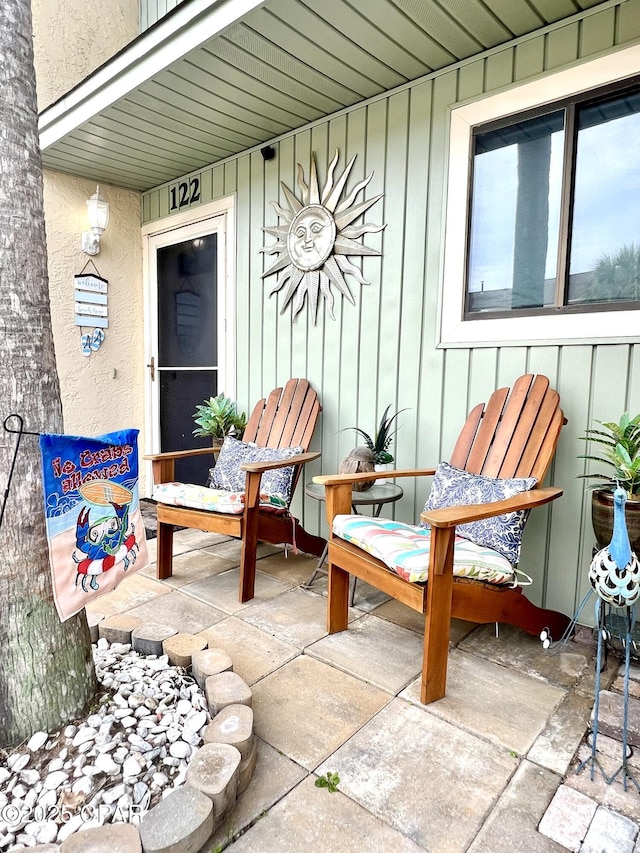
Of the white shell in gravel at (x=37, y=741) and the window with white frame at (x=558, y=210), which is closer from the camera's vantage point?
the white shell in gravel at (x=37, y=741)

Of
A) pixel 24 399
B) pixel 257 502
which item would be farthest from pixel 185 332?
pixel 24 399

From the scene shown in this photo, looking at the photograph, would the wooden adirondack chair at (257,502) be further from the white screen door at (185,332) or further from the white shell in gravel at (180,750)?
the white shell in gravel at (180,750)

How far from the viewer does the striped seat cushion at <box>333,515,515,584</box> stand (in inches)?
67.1

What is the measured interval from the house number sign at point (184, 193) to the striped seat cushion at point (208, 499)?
2326mm

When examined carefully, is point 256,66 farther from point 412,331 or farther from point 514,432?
point 514,432

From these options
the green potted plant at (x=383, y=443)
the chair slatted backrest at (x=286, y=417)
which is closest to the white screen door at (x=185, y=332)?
the chair slatted backrest at (x=286, y=417)

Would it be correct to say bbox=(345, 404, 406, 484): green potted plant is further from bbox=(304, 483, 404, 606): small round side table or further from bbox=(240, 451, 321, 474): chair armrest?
bbox=(240, 451, 321, 474): chair armrest

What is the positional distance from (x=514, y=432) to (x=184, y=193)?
3111 millimetres

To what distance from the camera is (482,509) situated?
5.69ft

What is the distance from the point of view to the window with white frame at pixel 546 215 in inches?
82.7

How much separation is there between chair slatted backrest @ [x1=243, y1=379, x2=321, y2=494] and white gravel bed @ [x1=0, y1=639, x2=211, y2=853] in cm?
168

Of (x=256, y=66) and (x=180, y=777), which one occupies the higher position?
(x=256, y=66)

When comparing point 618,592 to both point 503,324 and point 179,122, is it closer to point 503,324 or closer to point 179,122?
point 503,324

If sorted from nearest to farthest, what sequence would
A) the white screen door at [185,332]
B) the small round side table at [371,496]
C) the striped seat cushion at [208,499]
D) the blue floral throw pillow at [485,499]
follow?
the blue floral throw pillow at [485,499] < the small round side table at [371,496] < the striped seat cushion at [208,499] < the white screen door at [185,332]
